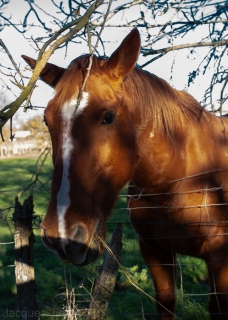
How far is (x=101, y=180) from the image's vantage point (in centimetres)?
262

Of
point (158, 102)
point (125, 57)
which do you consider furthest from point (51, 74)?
point (158, 102)

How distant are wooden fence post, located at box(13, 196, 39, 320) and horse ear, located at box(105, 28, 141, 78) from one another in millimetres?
1029

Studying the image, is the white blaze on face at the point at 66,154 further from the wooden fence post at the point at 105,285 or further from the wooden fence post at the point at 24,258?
the wooden fence post at the point at 105,285

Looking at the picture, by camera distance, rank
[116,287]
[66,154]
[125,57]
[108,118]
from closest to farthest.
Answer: [66,154], [108,118], [125,57], [116,287]

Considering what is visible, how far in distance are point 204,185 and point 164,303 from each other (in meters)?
1.12

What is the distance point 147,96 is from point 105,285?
1412mm

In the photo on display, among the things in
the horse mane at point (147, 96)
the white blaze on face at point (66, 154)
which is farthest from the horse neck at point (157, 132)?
the white blaze on face at point (66, 154)

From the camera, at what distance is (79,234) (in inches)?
92.9

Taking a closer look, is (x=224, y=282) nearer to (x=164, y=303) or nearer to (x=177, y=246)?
(x=177, y=246)

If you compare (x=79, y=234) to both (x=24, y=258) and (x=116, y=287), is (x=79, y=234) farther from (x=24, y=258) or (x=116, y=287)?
(x=116, y=287)

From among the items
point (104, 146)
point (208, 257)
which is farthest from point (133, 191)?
point (104, 146)

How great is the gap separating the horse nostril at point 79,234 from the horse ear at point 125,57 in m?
0.99

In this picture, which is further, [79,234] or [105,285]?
[105,285]

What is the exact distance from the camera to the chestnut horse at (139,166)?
245 cm
